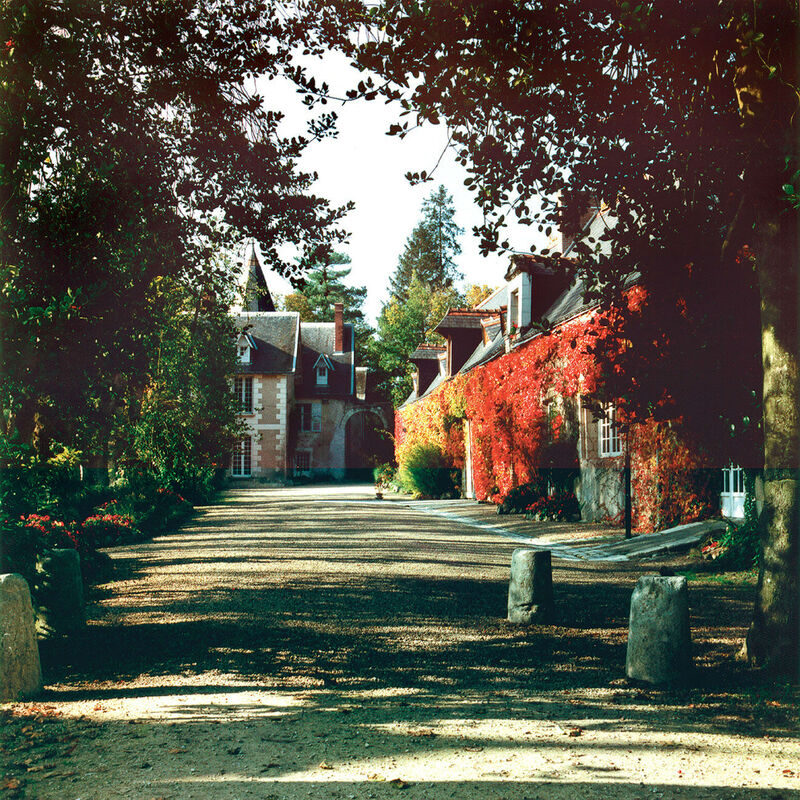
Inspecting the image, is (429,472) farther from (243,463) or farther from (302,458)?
(302,458)

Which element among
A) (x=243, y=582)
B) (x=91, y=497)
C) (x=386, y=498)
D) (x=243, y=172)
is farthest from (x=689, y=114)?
(x=386, y=498)

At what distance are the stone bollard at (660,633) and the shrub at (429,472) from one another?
2253 cm

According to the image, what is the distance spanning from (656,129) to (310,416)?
44.2 m

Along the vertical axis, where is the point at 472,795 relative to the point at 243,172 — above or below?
below

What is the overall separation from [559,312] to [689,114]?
1496 cm

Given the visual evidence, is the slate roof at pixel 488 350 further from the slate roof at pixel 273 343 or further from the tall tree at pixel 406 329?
the tall tree at pixel 406 329

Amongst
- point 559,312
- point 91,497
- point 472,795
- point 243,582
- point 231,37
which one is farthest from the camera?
point 559,312

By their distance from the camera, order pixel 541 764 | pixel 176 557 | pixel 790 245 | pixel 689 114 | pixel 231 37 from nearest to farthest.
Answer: pixel 541 764
pixel 790 245
pixel 689 114
pixel 231 37
pixel 176 557

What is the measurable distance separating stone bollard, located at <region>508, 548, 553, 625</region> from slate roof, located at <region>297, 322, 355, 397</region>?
4309 centimetres

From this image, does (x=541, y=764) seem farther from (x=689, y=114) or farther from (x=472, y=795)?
(x=689, y=114)

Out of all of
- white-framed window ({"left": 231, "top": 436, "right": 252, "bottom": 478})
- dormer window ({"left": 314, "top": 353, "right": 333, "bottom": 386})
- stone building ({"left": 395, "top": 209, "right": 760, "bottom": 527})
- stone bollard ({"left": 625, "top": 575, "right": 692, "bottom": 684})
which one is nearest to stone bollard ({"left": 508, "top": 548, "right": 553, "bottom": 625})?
stone bollard ({"left": 625, "top": 575, "right": 692, "bottom": 684})

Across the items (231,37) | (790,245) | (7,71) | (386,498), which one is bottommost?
(386,498)

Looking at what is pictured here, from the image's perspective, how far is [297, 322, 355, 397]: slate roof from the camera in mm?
50562

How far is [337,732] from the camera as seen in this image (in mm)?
4277
